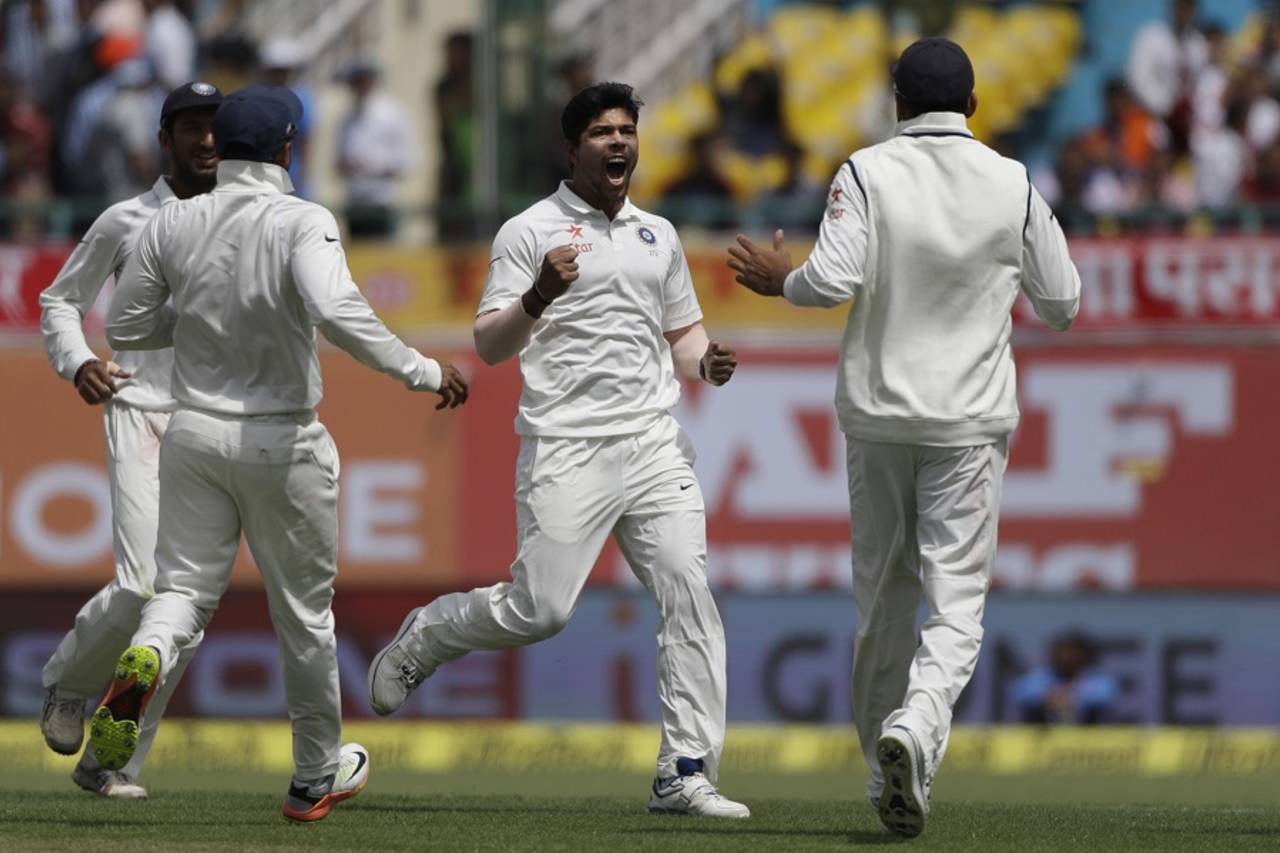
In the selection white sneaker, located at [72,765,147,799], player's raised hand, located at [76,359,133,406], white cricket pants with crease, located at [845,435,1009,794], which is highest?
player's raised hand, located at [76,359,133,406]

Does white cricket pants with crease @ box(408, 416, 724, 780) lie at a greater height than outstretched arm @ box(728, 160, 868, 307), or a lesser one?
lesser

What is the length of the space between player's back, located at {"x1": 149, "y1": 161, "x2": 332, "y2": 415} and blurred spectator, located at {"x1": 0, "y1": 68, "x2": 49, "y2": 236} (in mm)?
8959

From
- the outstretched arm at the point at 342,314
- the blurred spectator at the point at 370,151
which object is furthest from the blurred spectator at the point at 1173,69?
the outstretched arm at the point at 342,314

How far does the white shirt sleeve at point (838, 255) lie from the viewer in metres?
7.75

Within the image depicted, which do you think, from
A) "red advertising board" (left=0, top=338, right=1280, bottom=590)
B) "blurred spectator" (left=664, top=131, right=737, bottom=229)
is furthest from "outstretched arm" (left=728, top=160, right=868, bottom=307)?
"blurred spectator" (left=664, top=131, right=737, bottom=229)

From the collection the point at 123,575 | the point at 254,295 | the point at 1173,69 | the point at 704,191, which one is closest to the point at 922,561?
the point at 254,295

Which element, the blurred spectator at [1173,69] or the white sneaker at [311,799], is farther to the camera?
the blurred spectator at [1173,69]

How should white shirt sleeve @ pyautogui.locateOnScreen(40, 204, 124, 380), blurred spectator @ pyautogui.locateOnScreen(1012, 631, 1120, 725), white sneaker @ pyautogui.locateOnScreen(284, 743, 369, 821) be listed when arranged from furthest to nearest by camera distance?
blurred spectator @ pyautogui.locateOnScreen(1012, 631, 1120, 725) → white shirt sleeve @ pyautogui.locateOnScreen(40, 204, 124, 380) → white sneaker @ pyautogui.locateOnScreen(284, 743, 369, 821)

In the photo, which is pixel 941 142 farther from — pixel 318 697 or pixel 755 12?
pixel 755 12

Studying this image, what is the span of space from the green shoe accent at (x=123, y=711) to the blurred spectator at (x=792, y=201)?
8.90m

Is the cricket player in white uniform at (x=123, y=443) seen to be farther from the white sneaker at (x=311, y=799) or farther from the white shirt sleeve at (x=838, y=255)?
the white shirt sleeve at (x=838, y=255)

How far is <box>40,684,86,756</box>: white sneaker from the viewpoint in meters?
9.38

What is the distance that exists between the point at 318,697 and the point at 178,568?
625 mm

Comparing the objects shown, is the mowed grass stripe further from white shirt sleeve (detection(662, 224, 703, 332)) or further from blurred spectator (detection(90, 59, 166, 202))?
blurred spectator (detection(90, 59, 166, 202))
